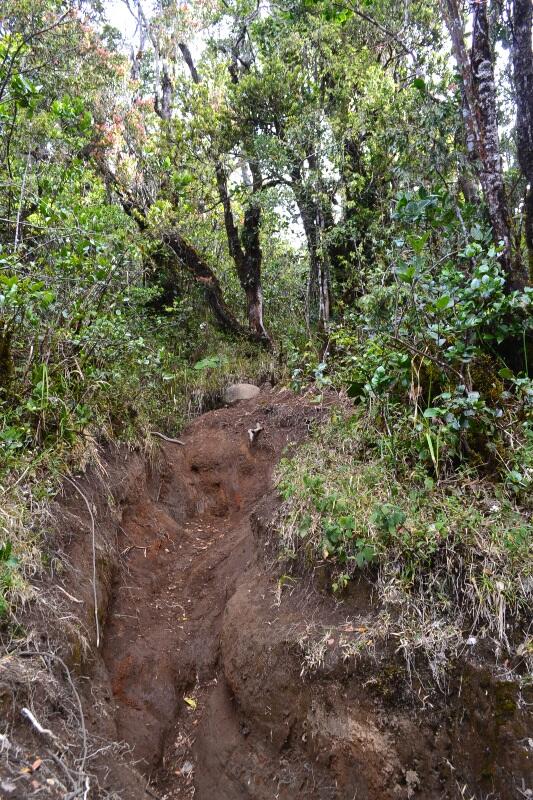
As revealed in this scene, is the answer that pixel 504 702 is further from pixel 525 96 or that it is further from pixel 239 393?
pixel 239 393

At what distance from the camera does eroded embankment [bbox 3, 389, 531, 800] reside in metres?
2.87

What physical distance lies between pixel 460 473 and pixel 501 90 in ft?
21.2

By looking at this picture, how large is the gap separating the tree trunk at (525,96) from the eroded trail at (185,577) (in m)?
3.35

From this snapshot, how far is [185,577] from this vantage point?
531 cm

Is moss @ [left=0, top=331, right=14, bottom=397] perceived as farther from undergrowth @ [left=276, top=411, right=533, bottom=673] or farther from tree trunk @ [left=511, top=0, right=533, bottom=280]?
→ tree trunk @ [left=511, top=0, right=533, bottom=280]

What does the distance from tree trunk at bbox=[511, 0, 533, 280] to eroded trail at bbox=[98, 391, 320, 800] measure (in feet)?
11.0

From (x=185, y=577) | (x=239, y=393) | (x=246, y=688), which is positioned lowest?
(x=246, y=688)

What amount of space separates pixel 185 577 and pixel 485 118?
4888mm

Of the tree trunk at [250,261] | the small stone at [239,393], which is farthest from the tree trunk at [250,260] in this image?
the small stone at [239,393]

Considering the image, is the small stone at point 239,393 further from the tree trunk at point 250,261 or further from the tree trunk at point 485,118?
the tree trunk at point 485,118

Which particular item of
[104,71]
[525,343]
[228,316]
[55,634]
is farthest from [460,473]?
[104,71]

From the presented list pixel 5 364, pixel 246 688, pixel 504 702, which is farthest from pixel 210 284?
pixel 504 702

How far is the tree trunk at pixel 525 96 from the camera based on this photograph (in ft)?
13.7

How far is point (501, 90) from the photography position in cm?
746
